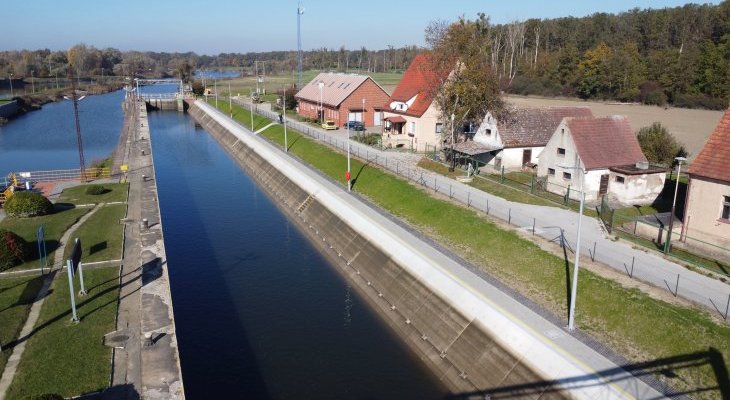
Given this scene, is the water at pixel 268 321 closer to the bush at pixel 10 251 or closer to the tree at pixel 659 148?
the bush at pixel 10 251

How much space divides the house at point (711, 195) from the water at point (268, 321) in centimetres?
1503

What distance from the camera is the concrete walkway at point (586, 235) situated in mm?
20062

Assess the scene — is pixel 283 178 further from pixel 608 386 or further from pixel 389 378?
pixel 608 386

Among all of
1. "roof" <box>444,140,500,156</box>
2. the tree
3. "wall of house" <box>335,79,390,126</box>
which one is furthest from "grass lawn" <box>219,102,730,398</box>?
"wall of house" <box>335,79,390,126</box>

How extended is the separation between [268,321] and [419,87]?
119 feet

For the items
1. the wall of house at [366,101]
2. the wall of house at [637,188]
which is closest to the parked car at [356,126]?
the wall of house at [366,101]

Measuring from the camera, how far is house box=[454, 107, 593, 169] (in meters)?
42.7

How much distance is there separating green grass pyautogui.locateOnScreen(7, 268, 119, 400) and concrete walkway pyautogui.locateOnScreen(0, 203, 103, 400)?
0.18 m

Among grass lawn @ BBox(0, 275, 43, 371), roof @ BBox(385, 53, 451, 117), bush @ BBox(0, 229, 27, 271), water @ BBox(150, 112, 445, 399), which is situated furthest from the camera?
roof @ BBox(385, 53, 451, 117)

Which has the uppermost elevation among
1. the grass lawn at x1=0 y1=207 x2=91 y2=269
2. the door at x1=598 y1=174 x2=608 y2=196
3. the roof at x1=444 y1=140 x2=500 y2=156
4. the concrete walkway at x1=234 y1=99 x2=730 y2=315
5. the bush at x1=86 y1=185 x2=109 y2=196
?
the roof at x1=444 y1=140 x2=500 y2=156

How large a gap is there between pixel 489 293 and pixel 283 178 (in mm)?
28824

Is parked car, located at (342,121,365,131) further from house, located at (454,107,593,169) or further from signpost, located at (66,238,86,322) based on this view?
signpost, located at (66,238,86,322)

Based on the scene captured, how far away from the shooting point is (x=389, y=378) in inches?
774

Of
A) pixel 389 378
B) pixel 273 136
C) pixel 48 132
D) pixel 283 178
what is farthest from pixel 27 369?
pixel 48 132
